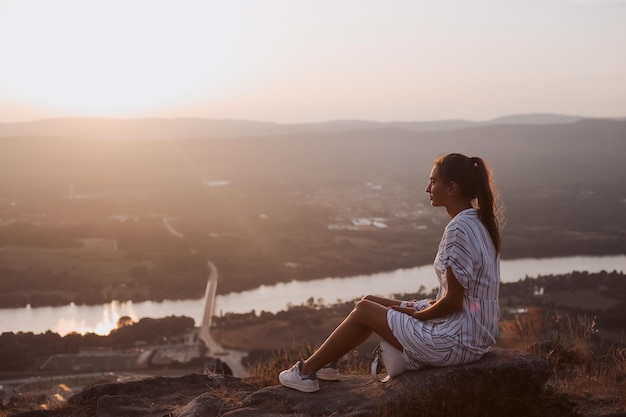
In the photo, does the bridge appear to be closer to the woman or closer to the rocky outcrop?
the rocky outcrop

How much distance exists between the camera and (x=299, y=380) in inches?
195

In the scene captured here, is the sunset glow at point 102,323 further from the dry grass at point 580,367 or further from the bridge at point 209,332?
the dry grass at point 580,367

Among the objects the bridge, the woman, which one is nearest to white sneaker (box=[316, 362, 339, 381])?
the woman

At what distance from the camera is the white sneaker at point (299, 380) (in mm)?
4918

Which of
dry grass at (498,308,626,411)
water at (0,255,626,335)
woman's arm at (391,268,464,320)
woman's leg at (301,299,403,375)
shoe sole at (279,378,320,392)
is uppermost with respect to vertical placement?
woman's arm at (391,268,464,320)

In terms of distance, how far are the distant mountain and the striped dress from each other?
103771 millimetres

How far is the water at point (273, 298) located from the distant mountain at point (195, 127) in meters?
71.3

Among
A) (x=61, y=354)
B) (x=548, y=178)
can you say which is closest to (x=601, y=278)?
(x=61, y=354)

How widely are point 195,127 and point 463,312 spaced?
139084 millimetres

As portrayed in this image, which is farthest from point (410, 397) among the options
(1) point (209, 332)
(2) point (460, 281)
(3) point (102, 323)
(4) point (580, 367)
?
(3) point (102, 323)

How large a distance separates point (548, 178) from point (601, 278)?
58.6m

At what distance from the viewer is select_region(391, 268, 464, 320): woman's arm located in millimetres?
4285

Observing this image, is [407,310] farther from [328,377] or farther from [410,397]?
[328,377]

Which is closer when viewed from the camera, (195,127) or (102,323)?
(102,323)
